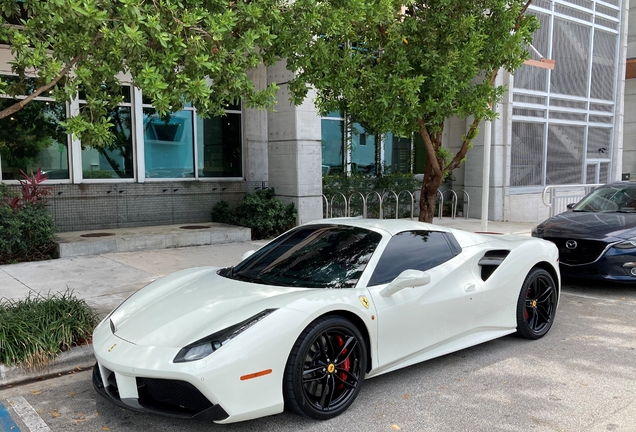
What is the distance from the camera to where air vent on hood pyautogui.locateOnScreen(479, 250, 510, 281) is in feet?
17.1

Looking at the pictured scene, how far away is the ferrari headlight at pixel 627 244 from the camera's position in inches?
292

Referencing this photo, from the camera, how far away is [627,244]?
24.4 feet

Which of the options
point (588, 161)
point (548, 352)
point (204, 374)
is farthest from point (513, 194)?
point (204, 374)

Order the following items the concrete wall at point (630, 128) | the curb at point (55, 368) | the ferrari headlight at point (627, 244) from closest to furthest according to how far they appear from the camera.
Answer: the curb at point (55, 368) → the ferrari headlight at point (627, 244) → the concrete wall at point (630, 128)

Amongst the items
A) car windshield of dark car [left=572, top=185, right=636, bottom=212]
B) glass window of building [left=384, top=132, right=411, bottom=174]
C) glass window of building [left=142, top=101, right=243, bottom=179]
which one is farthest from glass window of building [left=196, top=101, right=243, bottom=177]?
car windshield of dark car [left=572, top=185, right=636, bottom=212]

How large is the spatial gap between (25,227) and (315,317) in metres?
7.02

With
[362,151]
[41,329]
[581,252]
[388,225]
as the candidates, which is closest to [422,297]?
[388,225]

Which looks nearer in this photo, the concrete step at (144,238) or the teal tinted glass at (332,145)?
the concrete step at (144,238)

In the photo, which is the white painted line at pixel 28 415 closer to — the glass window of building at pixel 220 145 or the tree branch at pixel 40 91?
the tree branch at pixel 40 91

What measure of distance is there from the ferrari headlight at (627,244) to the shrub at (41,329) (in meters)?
6.56

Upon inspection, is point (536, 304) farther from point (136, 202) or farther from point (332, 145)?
point (332, 145)

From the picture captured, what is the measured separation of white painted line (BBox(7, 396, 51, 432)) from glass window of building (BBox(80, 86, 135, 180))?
856 centimetres

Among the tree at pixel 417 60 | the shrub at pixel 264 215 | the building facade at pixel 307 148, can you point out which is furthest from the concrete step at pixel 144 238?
the tree at pixel 417 60

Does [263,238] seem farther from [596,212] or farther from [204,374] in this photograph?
[204,374]
